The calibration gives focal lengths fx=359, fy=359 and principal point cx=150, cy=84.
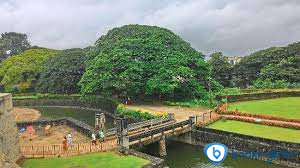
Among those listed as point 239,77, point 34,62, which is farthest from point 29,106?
point 239,77

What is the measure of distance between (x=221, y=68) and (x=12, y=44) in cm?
7235

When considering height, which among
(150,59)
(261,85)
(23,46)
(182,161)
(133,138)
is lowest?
(182,161)

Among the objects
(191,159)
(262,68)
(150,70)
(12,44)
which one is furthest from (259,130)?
(12,44)

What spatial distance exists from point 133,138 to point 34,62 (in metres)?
59.3

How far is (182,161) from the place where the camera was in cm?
2717

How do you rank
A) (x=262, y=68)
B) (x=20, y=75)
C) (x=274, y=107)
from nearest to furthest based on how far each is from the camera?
(x=274, y=107), (x=262, y=68), (x=20, y=75)

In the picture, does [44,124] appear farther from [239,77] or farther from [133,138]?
[239,77]

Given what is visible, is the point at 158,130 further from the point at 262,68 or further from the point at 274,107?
the point at 262,68

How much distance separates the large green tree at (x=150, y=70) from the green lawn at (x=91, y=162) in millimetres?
19568

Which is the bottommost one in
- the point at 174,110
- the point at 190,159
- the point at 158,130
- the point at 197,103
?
the point at 190,159

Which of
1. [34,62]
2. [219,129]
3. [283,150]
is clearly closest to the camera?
[283,150]

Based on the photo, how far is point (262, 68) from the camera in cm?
6462

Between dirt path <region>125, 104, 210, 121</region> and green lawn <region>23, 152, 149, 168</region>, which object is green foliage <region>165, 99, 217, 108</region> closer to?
dirt path <region>125, 104, 210, 121</region>

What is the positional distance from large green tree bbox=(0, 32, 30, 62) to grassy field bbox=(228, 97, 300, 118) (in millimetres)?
88413
